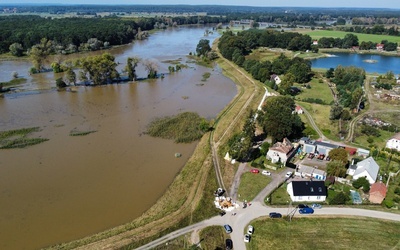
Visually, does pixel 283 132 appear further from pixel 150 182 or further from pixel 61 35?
pixel 61 35

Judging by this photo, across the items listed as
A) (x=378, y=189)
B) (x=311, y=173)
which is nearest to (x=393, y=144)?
(x=378, y=189)

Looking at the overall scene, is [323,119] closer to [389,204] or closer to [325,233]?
[389,204]

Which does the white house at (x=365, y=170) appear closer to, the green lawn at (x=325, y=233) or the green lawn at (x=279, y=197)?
the green lawn at (x=325, y=233)

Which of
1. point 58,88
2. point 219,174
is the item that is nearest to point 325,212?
point 219,174

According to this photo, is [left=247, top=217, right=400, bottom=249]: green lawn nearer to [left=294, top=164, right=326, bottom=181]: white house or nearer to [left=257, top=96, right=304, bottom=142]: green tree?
[left=294, top=164, right=326, bottom=181]: white house

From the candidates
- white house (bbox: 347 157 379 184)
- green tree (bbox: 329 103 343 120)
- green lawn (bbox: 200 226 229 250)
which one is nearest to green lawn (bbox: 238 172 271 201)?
green lawn (bbox: 200 226 229 250)

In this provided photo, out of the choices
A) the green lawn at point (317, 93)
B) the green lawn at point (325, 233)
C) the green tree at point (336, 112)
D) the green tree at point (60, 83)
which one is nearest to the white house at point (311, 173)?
the green lawn at point (325, 233)

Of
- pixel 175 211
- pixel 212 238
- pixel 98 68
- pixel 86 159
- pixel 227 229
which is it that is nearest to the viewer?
pixel 212 238
